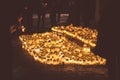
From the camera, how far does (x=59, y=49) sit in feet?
44.7

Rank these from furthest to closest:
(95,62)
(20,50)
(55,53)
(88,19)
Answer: (88,19) < (20,50) < (55,53) < (95,62)

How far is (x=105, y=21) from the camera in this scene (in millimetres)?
5941

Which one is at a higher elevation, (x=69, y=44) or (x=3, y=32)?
(x=3, y=32)

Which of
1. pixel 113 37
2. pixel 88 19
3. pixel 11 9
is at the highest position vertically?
pixel 11 9

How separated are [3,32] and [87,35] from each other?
A: 10052 millimetres

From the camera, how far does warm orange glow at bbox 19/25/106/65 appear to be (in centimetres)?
1192

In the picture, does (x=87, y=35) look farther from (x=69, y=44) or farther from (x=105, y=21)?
(x=105, y=21)

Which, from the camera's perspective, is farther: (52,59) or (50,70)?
(52,59)

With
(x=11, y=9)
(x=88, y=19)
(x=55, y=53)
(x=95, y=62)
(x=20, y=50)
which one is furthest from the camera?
(x=88, y=19)

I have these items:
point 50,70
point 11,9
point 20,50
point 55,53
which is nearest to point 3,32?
point 11,9

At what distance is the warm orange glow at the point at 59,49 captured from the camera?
39.1 feet

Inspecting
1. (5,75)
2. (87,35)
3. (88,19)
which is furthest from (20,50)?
(5,75)

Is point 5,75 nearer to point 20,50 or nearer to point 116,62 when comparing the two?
point 116,62

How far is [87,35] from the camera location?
15.8 metres
